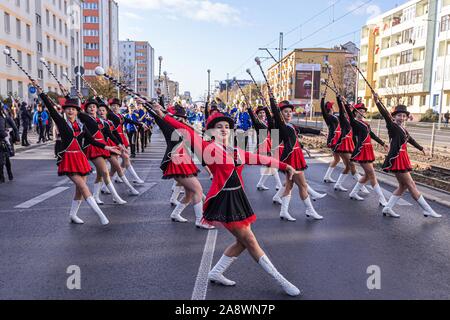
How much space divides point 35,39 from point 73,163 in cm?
4029

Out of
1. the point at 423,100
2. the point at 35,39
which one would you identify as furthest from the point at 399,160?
the point at 423,100

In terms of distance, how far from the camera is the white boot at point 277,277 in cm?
418

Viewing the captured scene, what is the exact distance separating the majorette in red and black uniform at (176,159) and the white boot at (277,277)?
2777mm

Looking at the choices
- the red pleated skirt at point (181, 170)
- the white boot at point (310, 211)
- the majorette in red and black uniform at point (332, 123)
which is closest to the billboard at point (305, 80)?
the majorette in red and black uniform at point (332, 123)

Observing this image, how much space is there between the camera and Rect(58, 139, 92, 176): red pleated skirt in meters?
6.55

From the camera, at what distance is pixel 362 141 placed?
8664mm

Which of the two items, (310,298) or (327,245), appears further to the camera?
(327,245)

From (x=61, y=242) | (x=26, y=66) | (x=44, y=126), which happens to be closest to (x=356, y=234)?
(x=61, y=242)

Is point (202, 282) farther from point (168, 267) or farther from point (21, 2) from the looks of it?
point (21, 2)

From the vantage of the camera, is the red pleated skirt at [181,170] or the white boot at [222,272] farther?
the red pleated skirt at [181,170]

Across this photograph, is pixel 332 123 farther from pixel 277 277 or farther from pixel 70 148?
pixel 277 277

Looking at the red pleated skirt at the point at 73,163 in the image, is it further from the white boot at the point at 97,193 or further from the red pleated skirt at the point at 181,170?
the white boot at the point at 97,193

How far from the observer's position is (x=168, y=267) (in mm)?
4965
